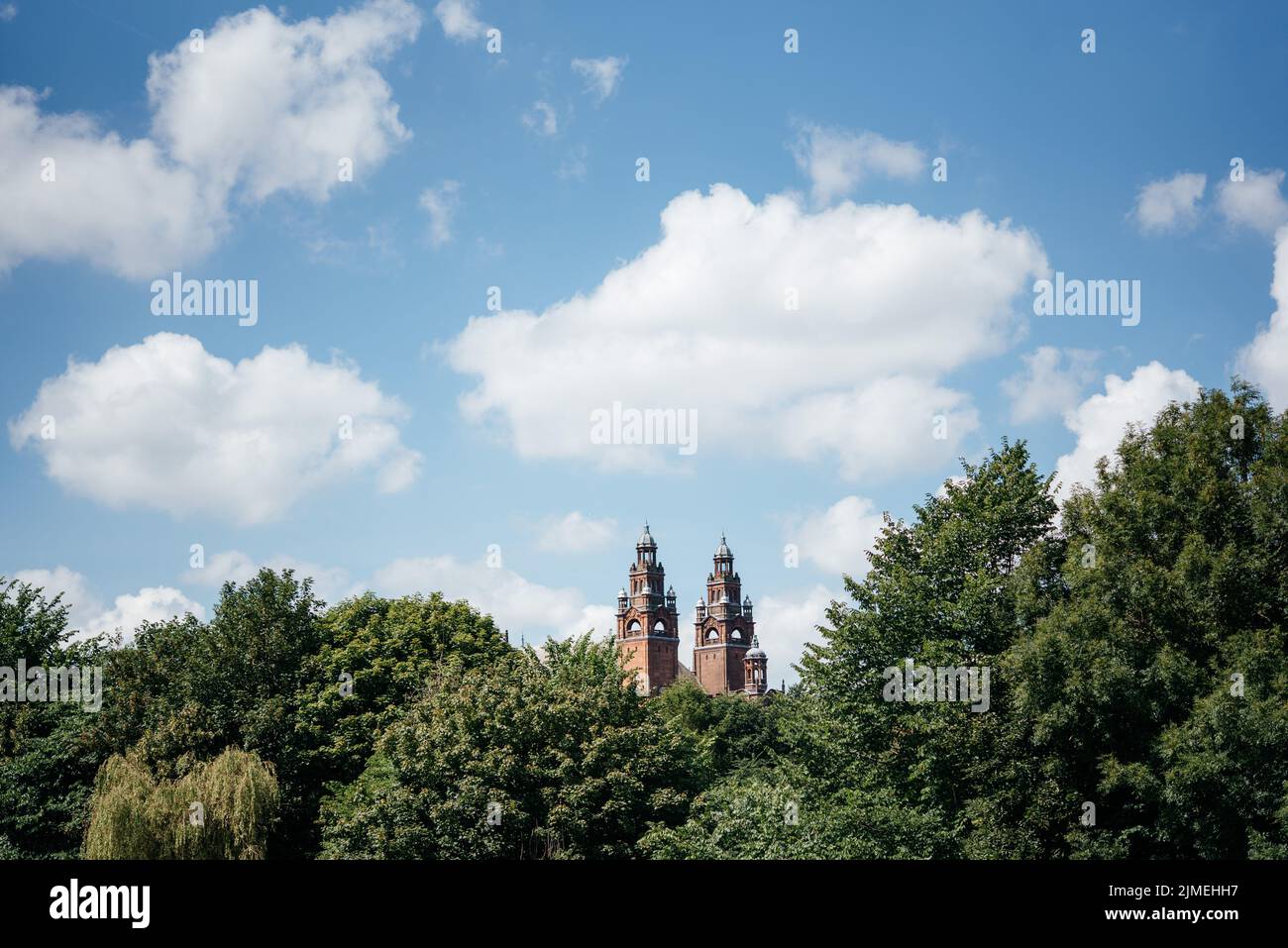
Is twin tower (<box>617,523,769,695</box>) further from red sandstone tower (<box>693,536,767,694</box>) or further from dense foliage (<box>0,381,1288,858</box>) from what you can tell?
dense foliage (<box>0,381,1288,858</box>)

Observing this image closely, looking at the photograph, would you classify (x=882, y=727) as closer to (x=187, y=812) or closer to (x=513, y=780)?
(x=513, y=780)

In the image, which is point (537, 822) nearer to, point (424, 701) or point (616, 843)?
point (616, 843)

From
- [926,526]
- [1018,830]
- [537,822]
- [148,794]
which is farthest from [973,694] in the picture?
[148,794]

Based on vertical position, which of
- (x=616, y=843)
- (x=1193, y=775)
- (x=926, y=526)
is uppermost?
(x=926, y=526)

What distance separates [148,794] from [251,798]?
283cm

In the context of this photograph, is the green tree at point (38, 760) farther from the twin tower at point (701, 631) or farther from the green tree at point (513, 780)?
the twin tower at point (701, 631)

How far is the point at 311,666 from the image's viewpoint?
39.8 metres

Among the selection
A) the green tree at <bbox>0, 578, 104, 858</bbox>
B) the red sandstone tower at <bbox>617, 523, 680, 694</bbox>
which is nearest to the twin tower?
the red sandstone tower at <bbox>617, 523, 680, 694</bbox>

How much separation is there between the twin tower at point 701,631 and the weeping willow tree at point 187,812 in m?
110

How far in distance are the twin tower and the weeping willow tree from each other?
11048 centimetres

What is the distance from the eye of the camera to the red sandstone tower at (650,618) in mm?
143500

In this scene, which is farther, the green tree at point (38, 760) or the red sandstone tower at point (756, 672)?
the red sandstone tower at point (756, 672)

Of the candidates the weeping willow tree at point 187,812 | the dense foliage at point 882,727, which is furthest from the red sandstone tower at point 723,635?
the weeping willow tree at point 187,812

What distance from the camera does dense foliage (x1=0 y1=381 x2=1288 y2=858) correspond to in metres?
25.5
